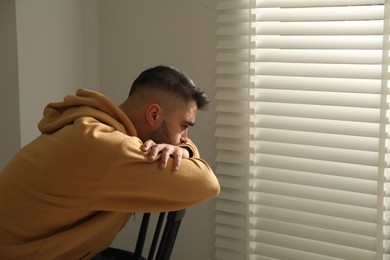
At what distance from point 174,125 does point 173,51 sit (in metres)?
0.87

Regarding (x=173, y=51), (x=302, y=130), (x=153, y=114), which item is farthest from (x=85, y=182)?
(x=173, y=51)

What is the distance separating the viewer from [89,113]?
1547 millimetres

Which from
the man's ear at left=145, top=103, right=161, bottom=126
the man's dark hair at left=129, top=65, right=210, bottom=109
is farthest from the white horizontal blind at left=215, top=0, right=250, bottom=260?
the man's ear at left=145, top=103, right=161, bottom=126

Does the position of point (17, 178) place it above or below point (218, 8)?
below

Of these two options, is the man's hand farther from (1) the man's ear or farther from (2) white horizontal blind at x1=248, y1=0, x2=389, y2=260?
(2) white horizontal blind at x1=248, y1=0, x2=389, y2=260

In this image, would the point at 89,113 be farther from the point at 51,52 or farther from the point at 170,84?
the point at 51,52

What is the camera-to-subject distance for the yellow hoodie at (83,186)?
1.41 m

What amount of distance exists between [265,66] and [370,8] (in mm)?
470

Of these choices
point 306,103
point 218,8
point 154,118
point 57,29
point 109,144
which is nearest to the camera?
point 109,144

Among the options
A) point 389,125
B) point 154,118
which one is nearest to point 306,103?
point 389,125

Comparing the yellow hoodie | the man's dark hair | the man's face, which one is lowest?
the yellow hoodie

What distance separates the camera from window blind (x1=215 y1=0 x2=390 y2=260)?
2.02 metres

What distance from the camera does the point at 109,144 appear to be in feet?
4.66

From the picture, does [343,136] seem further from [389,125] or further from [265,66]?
[265,66]
